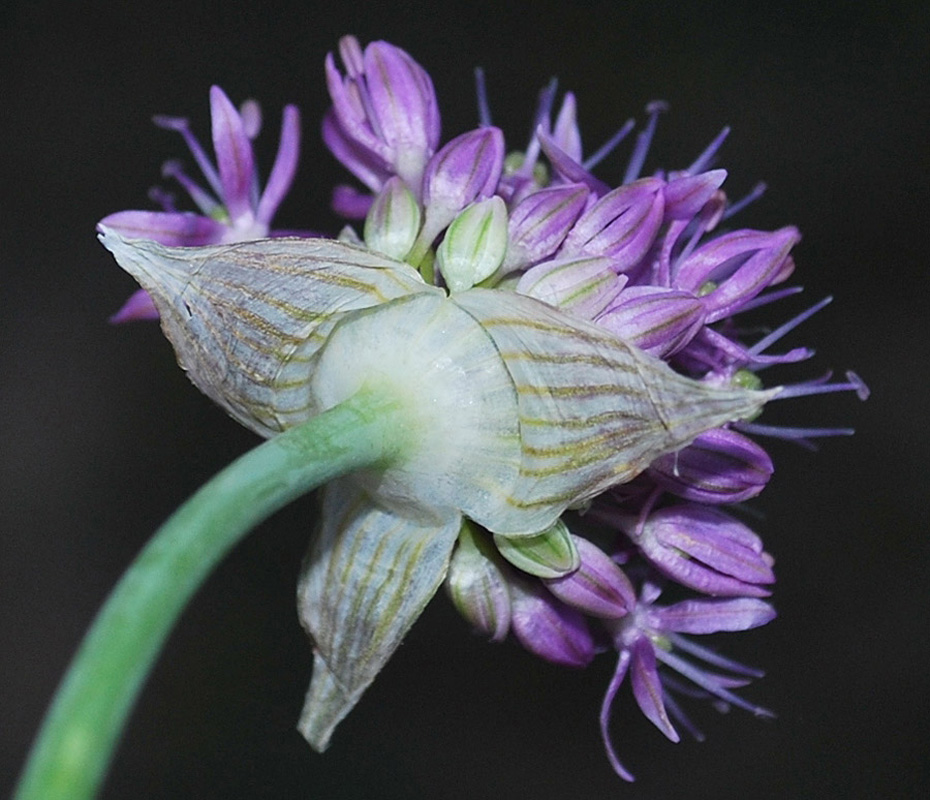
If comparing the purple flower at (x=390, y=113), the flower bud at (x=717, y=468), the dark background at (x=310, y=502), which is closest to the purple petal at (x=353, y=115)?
the purple flower at (x=390, y=113)

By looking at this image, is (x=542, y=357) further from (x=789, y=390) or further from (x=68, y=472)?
(x=68, y=472)

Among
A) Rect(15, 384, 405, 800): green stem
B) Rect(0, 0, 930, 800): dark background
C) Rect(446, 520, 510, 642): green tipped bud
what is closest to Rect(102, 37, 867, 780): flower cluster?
Rect(446, 520, 510, 642): green tipped bud

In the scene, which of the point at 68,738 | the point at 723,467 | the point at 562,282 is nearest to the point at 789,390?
→ the point at 723,467

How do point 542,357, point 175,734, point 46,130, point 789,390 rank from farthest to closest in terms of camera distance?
point 46,130 < point 175,734 < point 789,390 < point 542,357

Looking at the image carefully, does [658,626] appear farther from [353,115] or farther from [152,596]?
[152,596]

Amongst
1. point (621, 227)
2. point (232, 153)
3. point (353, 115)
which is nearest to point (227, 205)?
point (232, 153)

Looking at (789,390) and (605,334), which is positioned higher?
(605,334)

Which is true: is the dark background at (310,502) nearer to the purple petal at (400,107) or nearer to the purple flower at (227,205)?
the purple flower at (227,205)
